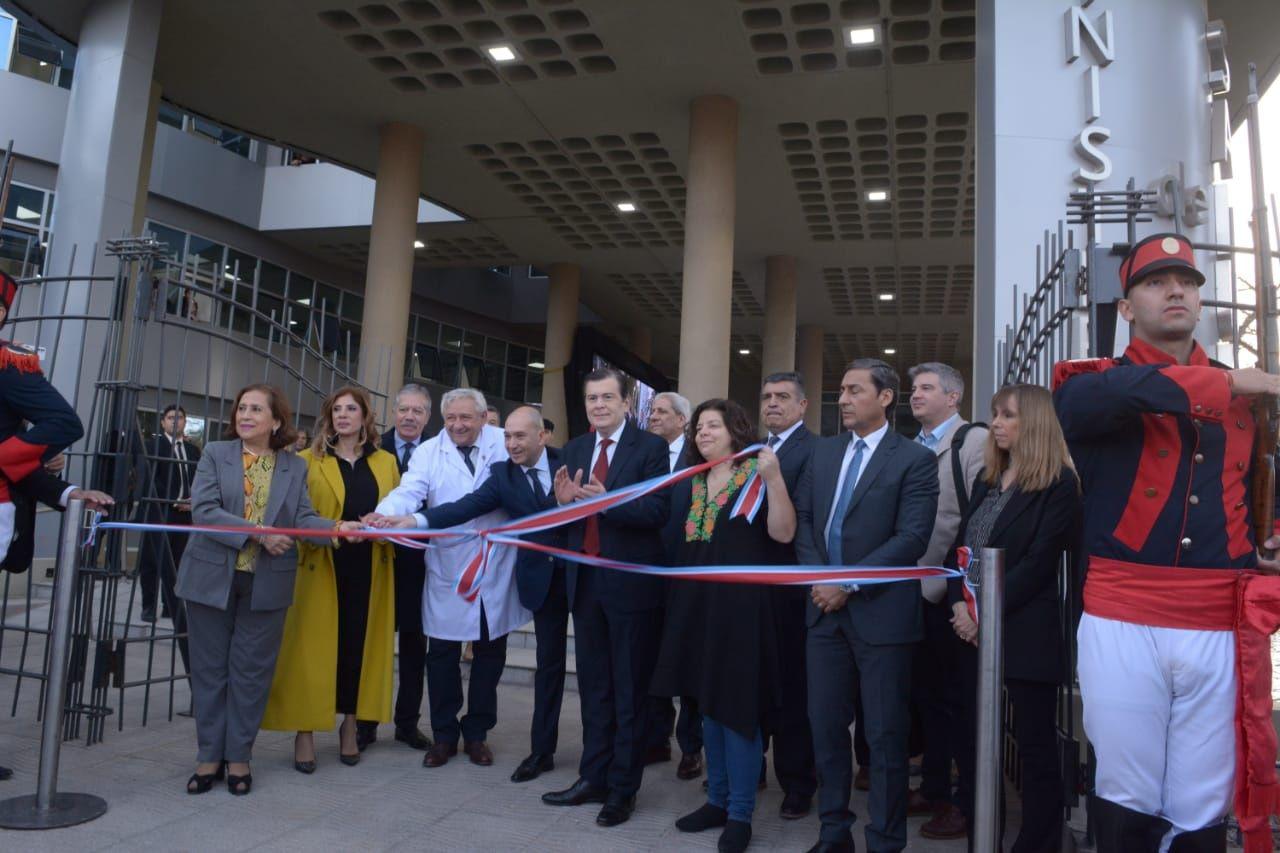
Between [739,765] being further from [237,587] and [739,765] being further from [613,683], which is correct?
[237,587]

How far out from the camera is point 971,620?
11.3 feet

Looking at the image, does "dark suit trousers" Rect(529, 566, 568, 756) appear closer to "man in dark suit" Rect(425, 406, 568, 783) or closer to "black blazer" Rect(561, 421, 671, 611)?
"man in dark suit" Rect(425, 406, 568, 783)

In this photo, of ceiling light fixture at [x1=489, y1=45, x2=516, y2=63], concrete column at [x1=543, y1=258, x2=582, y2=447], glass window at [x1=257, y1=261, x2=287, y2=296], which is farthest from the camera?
concrete column at [x1=543, y1=258, x2=582, y2=447]

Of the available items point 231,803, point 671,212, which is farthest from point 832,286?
point 231,803

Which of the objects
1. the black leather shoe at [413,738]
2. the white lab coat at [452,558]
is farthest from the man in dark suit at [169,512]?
the black leather shoe at [413,738]

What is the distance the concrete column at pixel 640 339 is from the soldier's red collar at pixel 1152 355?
21821mm

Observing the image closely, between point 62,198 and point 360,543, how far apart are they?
7873 mm

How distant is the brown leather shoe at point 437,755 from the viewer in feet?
15.4

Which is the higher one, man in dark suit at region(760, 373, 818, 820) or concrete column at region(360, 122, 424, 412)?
concrete column at region(360, 122, 424, 412)

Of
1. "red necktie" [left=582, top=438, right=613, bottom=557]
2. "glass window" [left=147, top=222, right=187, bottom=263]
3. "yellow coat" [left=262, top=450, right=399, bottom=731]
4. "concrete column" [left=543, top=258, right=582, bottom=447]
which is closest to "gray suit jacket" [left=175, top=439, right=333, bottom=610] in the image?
"yellow coat" [left=262, top=450, right=399, bottom=731]

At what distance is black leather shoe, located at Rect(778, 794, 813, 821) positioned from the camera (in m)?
4.10

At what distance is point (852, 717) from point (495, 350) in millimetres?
21642

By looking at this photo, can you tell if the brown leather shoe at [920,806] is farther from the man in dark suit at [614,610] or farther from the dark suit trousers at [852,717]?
the man in dark suit at [614,610]

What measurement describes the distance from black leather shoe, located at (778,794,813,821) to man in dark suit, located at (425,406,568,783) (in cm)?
119
